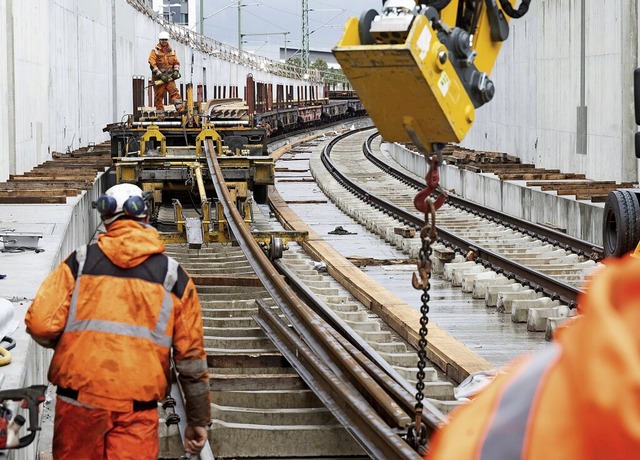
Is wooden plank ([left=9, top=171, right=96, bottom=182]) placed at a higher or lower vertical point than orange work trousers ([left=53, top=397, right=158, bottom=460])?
higher

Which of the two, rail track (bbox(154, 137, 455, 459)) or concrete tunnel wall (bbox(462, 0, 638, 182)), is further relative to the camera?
concrete tunnel wall (bbox(462, 0, 638, 182))

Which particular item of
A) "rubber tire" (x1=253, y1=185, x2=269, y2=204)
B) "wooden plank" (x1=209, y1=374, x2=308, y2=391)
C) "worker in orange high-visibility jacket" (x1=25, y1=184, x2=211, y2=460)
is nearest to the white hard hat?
"worker in orange high-visibility jacket" (x1=25, y1=184, x2=211, y2=460)

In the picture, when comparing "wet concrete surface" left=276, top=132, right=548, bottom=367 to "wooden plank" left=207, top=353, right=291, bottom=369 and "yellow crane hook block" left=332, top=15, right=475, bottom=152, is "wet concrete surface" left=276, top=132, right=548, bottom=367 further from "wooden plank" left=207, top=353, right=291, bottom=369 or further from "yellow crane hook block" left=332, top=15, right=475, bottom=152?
"yellow crane hook block" left=332, top=15, right=475, bottom=152

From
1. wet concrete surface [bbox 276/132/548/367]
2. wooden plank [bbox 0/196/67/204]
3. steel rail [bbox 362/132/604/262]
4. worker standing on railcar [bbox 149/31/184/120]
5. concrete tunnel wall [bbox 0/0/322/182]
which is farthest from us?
worker standing on railcar [bbox 149/31/184/120]

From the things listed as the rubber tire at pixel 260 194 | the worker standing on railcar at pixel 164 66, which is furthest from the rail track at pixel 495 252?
the worker standing on railcar at pixel 164 66

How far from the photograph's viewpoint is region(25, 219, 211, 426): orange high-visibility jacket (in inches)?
188

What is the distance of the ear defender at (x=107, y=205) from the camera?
4.93m

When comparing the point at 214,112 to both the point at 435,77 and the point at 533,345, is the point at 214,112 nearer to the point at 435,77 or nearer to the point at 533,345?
the point at 533,345

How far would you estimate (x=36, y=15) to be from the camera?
86.6 feet

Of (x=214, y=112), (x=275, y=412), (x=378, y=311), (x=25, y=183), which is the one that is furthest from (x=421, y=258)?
(x=214, y=112)

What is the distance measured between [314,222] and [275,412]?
15.8m

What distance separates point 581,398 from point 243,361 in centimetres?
858

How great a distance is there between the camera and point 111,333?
480 cm

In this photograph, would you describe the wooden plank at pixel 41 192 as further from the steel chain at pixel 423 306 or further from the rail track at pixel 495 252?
the steel chain at pixel 423 306
